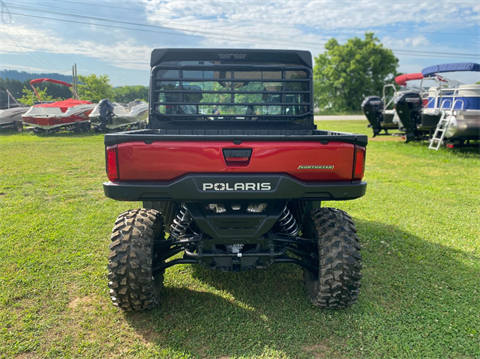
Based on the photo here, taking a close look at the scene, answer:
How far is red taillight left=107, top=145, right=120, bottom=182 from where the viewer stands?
8.78 feet

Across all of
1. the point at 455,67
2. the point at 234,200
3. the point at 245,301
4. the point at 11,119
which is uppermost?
the point at 455,67

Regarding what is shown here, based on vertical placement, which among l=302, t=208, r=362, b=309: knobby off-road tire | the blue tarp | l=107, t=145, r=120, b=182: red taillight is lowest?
l=302, t=208, r=362, b=309: knobby off-road tire

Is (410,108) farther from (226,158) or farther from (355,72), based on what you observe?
(355,72)

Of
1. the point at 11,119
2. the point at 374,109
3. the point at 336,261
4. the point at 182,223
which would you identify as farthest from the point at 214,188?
the point at 11,119

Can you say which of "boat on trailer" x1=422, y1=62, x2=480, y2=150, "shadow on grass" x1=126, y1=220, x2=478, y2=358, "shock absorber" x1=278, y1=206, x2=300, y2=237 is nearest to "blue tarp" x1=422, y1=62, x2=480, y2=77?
"boat on trailer" x1=422, y1=62, x2=480, y2=150

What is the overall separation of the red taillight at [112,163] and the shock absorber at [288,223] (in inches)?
58.7

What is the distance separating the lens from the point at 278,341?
2.68m

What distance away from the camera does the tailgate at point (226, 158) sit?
8.69 feet

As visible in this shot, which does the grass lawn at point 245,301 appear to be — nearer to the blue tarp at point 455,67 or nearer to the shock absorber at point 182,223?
the shock absorber at point 182,223

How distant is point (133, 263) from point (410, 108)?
12.0 m

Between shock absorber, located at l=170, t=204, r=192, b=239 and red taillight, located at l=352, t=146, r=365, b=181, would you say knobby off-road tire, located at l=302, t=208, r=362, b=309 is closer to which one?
red taillight, located at l=352, t=146, r=365, b=181

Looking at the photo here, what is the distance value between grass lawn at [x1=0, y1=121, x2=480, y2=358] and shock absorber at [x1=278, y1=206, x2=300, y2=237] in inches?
19.5

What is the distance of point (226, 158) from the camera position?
2697mm

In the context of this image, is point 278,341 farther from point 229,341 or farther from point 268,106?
point 268,106
